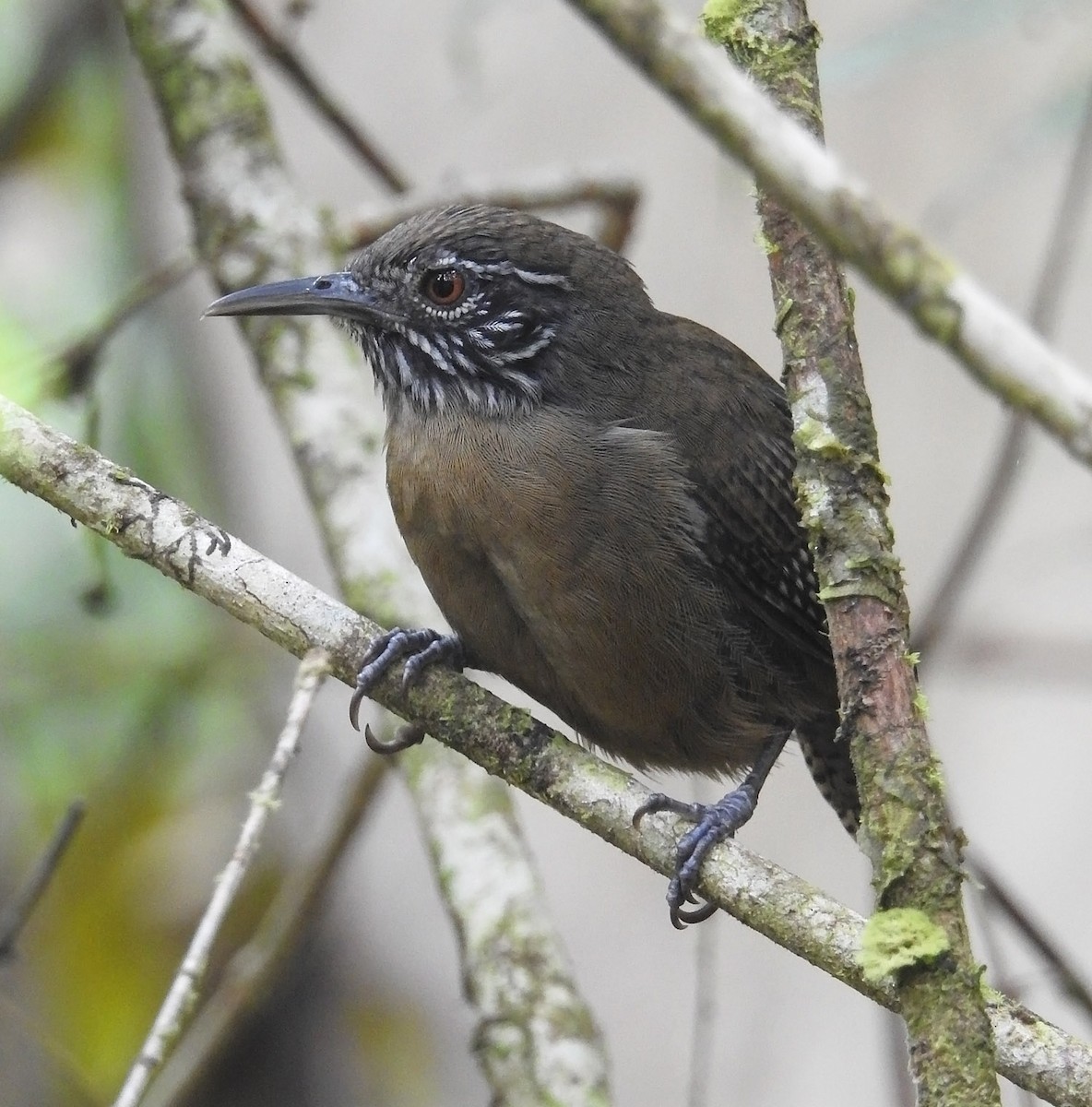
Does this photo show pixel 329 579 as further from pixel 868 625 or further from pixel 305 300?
pixel 868 625

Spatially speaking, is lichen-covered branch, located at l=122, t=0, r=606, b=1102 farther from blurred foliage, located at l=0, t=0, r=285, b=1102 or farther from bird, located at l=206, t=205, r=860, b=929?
blurred foliage, located at l=0, t=0, r=285, b=1102

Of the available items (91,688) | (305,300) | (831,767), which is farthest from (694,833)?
(91,688)

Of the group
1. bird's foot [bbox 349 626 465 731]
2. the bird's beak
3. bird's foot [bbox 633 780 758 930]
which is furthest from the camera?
the bird's beak

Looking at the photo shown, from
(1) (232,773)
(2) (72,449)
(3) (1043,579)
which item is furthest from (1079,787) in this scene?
(2) (72,449)

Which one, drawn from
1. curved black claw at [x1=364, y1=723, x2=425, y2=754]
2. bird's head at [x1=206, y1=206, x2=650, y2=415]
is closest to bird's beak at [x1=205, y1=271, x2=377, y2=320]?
bird's head at [x1=206, y1=206, x2=650, y2=415]

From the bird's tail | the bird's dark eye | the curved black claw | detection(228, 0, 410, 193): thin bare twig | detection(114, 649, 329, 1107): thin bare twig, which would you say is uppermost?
detection(228, 0, 410, 193): thin bare twig

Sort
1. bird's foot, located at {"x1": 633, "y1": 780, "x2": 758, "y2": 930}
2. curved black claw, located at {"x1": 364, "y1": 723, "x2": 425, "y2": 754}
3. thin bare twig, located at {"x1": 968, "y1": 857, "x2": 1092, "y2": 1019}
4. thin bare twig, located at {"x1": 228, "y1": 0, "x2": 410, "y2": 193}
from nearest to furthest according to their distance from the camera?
bird's foot, located at {"x1": 633, "y1": 780, "x2": 758, "y2": 930}
curved black claw, located at {"x1": 364, "y1": 723, "x2": 425, "y2": 754}
thin bare twig, located at {"x1": 968, "y1": 857, "x2": 1092, "y2": 1019}
thin bare twig, located at {"x1": 228, "y1": 0, "x2": 410, "y2": 193}

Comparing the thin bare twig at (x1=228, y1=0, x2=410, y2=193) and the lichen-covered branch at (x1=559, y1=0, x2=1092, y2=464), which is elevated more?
the thin bare twig at (x1=228, y1=0, x2=410, y2=193)
